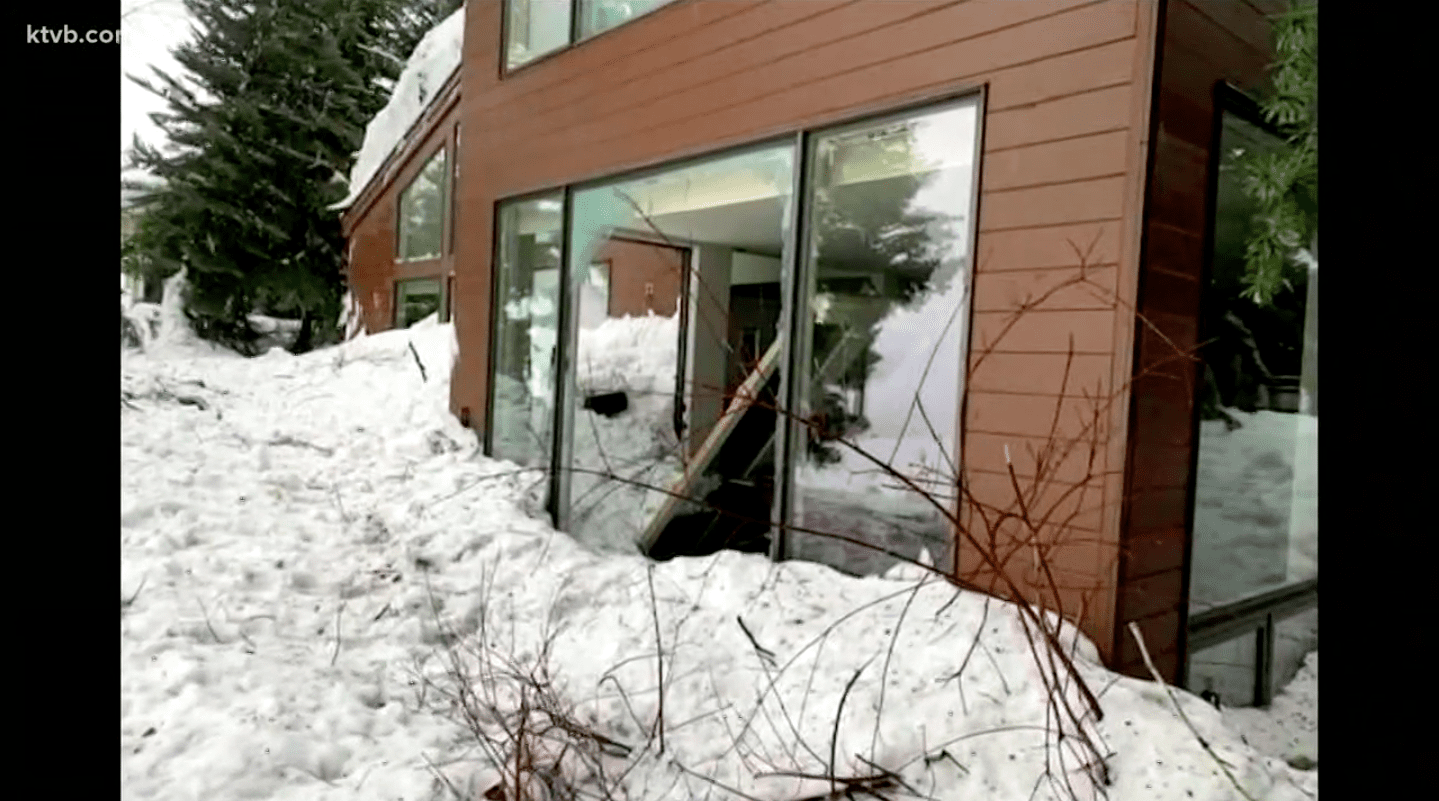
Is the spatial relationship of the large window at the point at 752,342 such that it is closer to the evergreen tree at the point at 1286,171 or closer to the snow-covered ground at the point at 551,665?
the snow-covered ground at the point at 551,665

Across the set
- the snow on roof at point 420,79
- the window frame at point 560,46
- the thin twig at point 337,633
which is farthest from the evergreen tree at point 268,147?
the thin twig at point 337,633

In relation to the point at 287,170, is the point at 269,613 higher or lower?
lower

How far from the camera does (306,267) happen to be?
1005 centimetres

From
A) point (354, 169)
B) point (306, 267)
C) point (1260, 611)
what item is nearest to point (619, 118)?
point (1260, 611)

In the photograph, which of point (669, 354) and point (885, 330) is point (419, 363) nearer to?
point (669, 354)

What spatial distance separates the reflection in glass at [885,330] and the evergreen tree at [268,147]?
576 centimetres

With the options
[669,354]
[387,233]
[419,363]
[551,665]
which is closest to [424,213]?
[387,233]

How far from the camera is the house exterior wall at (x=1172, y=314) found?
218cm

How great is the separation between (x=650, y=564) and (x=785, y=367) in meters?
1.07

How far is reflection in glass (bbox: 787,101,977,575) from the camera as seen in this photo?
8.53ft

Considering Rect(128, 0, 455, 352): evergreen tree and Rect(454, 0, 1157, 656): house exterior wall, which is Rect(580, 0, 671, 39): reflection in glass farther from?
Rect(128, 0, 455, 352): evergreen tree
